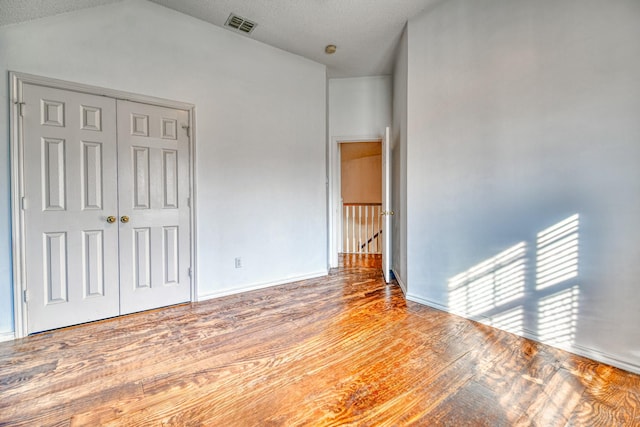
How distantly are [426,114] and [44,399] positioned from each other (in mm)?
3577

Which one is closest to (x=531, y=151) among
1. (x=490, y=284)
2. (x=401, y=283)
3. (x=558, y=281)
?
(x=558, y=281)

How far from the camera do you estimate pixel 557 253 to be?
2023 millimetres

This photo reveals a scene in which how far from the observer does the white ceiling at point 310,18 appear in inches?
94.5

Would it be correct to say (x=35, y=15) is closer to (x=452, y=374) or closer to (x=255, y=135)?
(x=255, y=135)

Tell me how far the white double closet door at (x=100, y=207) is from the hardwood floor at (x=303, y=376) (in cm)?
28

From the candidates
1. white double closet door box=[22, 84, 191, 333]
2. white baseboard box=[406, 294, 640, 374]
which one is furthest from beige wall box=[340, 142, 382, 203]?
white baseboard box=[406, 294, 640, 374]

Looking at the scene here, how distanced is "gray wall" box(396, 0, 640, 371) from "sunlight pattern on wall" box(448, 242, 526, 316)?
4 cm

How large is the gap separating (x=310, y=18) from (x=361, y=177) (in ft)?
13.8

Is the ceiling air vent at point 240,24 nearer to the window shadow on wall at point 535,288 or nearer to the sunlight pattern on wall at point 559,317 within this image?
the window shadow on wall at point 535,288

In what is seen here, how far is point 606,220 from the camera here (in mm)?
1810

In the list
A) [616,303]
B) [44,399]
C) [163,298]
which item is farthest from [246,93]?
[616,303]

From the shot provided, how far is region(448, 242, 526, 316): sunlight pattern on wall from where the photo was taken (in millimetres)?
2252

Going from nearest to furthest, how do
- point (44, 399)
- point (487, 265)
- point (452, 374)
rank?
point (44, 399), point (452, 374), point (487, 265)

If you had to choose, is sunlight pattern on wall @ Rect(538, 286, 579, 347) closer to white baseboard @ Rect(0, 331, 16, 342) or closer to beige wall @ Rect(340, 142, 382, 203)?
white baseboard @ Rect(0, 331, 16, 342)
